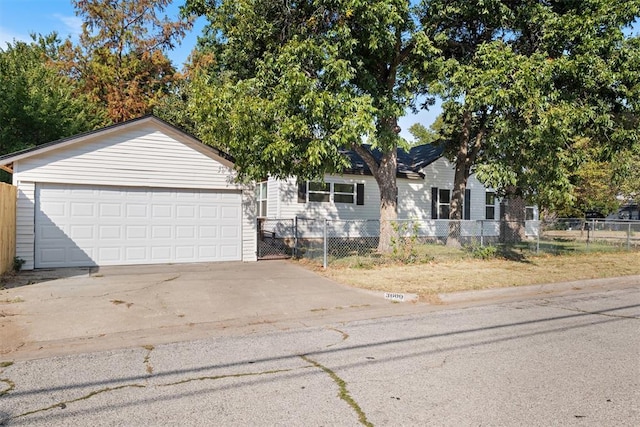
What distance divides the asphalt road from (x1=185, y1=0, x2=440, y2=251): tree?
550 centimetres

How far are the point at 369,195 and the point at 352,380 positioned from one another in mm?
16037

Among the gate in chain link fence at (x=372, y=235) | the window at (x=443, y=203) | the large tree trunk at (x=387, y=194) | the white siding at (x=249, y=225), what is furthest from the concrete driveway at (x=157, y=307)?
the window at (x=443, y=203)

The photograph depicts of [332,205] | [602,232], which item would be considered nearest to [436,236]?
[332,205]

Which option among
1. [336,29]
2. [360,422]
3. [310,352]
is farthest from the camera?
[336,29]

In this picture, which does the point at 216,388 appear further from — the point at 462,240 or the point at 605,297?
the point at 462,240

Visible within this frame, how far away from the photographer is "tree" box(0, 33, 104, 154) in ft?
63.0

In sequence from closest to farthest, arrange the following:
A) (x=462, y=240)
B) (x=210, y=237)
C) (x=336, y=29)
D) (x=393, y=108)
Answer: (x=336, y=29)
(x=393, y=108)
(x=210, y=237)
(x=462, y=240)

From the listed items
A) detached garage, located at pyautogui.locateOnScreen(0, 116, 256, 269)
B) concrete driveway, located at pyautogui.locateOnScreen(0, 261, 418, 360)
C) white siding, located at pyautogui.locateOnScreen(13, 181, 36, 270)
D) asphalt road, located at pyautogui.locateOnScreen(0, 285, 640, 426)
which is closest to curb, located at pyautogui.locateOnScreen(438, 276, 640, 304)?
concrete driveway, located at pyautogui.locateOnScreen(0, 261, 418, 360)

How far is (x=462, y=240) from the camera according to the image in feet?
58.7

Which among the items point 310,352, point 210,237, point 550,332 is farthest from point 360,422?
point 210,237

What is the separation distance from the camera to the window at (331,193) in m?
18.5

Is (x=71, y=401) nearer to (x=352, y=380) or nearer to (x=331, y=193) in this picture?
(x=352, y=380)

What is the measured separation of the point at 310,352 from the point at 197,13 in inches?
469

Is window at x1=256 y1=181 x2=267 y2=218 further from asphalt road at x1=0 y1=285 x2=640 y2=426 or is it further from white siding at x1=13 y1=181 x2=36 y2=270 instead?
asphalt road at x1=0 y1=285 x2=640 y2=426
